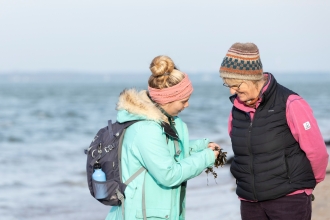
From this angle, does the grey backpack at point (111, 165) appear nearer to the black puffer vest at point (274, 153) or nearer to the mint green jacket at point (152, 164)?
the mint green jacket at point (152, 164)

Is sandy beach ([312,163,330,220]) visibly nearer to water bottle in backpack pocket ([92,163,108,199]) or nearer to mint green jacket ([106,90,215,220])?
mint green jacket ([106,90,215,220])

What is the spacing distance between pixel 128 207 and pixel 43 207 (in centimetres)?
558

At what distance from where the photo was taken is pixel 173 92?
3859 mm

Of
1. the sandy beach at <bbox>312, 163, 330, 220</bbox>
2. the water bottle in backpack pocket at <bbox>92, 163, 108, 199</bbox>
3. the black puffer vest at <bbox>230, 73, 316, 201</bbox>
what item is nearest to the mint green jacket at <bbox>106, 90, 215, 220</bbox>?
the water bottle in backpack pocket at <bbox>92, 163, 108, 199</bbox>

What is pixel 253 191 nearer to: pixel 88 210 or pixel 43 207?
A: pixel 88 210

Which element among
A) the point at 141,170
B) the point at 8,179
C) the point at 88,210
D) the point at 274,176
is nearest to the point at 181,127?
the point at 141,170

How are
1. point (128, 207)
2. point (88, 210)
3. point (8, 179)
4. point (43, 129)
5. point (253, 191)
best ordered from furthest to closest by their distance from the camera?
1. point (43, 129)
2. point (8, 179)
3. point (88, 210)
4. point (253, 191)
5. point (128, 207)

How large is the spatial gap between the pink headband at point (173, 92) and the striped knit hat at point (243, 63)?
31 cm

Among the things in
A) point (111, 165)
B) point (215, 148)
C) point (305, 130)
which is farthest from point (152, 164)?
point (305, 130)

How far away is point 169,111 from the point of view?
398cm

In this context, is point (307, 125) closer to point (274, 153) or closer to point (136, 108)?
point (274, 153)

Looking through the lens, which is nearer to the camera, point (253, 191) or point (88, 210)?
point (253, 191)

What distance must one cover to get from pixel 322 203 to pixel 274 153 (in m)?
3.60

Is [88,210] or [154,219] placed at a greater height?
[154,219]
